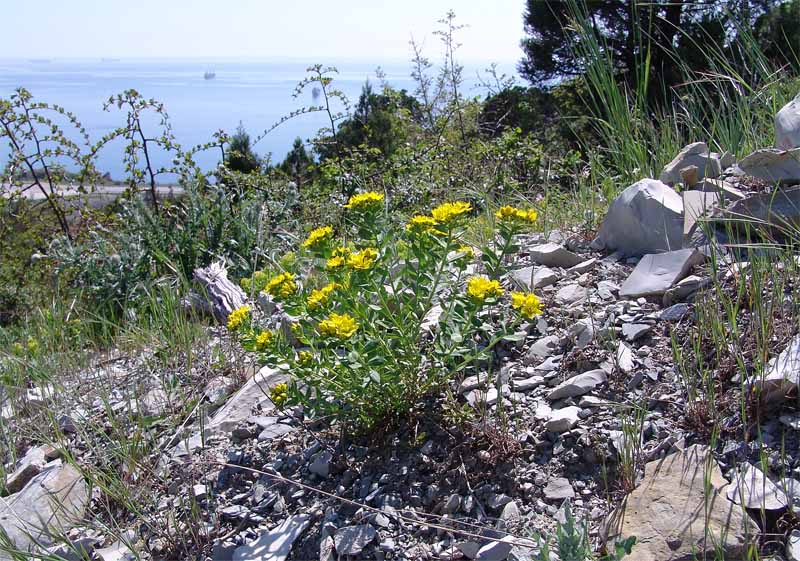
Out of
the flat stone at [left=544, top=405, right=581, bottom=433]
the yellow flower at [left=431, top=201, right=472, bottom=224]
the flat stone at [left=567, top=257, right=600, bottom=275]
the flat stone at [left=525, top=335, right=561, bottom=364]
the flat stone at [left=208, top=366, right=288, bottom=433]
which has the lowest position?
the flat stone at [left=208, top=366, right=288, bottom=433]

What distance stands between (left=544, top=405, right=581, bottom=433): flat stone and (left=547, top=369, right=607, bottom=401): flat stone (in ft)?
0.30

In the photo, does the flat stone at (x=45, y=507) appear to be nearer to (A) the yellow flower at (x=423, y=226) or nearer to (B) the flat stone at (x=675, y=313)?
(A) the yellow flower at (x=423, y=226)

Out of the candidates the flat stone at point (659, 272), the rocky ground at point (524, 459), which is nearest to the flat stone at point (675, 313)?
the rocky ground at point (524, 459)

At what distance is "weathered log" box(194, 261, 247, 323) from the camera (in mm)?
3897

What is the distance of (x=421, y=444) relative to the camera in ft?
7.62

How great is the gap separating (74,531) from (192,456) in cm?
45

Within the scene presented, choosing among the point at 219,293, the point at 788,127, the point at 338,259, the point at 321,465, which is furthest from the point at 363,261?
the point at 788,127

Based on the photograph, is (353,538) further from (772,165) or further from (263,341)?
(772,165)

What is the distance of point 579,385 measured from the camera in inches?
91.7

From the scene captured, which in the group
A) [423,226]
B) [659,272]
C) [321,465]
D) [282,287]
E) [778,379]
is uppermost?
[423,226]

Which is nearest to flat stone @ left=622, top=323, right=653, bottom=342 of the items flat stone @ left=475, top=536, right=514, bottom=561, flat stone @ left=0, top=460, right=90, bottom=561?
flat stone @ left=475, top=536, right=514, bottom=561

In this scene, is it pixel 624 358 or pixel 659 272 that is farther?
pixel 659 272

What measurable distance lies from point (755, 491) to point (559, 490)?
51 centimetres

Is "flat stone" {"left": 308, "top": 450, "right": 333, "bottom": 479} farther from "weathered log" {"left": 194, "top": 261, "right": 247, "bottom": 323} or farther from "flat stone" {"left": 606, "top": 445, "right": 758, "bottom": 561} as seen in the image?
"weathered log" {"left": 194, "top": 261, "right": 247, "bottom": 323}
